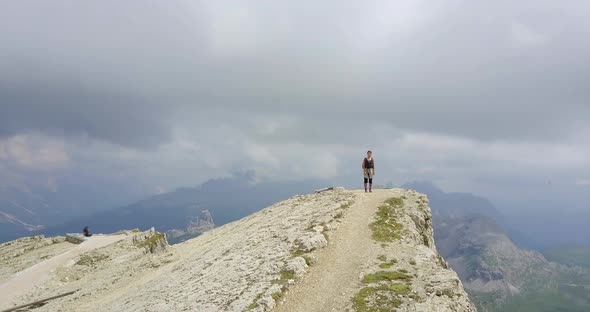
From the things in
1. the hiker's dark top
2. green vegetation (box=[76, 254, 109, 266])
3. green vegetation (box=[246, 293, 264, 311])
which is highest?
the hiker's dark top

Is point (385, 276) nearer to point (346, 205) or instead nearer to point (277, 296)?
point (277, 296)

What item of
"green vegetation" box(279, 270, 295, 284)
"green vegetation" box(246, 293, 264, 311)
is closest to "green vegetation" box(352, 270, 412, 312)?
"green vegetation" box(279, 270, 295, 284)

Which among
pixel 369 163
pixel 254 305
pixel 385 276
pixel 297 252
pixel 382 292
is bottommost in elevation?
pixel 254 305

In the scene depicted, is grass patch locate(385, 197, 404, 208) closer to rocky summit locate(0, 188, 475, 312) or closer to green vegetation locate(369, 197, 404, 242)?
green vegetation locate(369, 197, 404, 242)

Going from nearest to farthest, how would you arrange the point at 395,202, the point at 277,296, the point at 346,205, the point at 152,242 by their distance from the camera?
the point at 277,296 → the point at 346,205 → the point at 395,202 → the point at 152,242

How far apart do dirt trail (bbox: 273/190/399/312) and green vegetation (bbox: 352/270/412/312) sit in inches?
35.9

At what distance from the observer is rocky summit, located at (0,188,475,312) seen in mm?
29484

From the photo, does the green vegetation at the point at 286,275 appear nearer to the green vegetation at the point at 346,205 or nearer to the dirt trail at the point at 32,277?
the green vegetation at the point at 346,205

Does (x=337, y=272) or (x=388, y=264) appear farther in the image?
(x=388, y=264)

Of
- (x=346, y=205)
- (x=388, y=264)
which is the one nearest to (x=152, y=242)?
(x=346, y=205)

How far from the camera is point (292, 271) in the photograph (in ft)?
108

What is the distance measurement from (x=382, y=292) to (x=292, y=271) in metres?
7.77

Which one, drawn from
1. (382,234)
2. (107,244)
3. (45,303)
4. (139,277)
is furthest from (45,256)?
(382,234)

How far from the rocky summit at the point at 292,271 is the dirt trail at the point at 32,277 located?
280 millimetres
